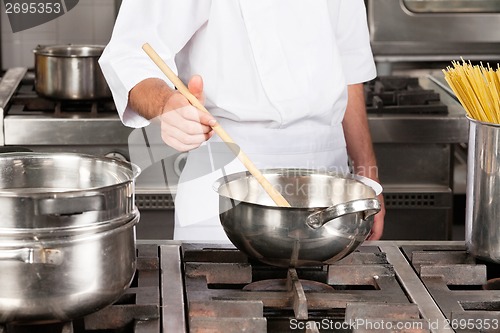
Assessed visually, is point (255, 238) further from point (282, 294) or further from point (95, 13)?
point (95, 13)

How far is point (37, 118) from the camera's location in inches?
114

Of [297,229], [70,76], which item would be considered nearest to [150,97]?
[297,229]

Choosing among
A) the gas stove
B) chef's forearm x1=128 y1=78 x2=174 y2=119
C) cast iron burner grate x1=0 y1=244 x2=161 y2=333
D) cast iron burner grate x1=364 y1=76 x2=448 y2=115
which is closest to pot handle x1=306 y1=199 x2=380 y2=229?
the gas stove

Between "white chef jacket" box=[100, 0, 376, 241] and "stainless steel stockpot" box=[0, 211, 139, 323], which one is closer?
"stainless steel stockpot" box=[0, 211, 139, 323]

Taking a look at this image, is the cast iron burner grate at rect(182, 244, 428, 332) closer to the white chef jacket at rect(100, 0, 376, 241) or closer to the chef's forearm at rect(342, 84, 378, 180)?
the white chef jacket at rect(100, 0, 376, 241)

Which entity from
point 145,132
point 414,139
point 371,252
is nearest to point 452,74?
point 371,252

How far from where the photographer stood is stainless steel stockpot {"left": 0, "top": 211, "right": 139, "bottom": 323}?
129cm

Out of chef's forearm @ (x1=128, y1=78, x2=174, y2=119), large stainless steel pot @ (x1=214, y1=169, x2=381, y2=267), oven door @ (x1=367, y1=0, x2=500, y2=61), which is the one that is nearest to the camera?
large stainless steel pot @ (x1=214, y1=169, x2=381, y2=267)

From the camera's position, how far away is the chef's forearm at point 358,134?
2.47 m

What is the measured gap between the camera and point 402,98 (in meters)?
3.11

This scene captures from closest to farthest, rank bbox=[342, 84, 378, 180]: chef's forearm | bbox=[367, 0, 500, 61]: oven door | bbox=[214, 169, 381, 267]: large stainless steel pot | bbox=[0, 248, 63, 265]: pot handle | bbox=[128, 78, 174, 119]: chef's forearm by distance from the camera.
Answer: bbox=[0, 248, 63, 265]: pot handle → bbox=[214, 169, 381, 267]: large stainless steel pot → bbox=[128, 78, 174, 119]: chef's forearm → bbox=[342, 84, 378, 180]: chef's forearm → bbox=[367, 0, 500, 61]: oven door

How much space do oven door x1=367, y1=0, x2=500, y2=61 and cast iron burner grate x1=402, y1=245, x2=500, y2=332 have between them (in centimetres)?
206

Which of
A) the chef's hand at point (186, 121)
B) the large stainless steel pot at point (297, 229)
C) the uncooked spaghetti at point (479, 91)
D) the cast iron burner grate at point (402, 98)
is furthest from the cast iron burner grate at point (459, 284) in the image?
the cast iron burner grate at point (402, 98)

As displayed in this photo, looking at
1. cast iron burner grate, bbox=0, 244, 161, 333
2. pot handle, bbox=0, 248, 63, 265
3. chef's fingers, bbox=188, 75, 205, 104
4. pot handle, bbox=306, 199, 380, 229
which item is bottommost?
cast iron burner grate, bbox=0, 244, 161, 333
